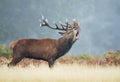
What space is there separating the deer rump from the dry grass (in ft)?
0.28

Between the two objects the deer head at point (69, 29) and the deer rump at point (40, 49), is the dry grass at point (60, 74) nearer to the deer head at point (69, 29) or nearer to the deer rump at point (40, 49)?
the deer rump at point (40, 49)

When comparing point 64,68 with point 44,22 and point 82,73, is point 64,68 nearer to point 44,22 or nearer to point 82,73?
point 82,73

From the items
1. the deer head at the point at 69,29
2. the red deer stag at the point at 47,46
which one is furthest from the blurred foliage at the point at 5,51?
the deer head at the point at 69,29

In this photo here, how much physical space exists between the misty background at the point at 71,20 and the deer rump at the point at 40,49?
56mm

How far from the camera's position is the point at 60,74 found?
4957mm

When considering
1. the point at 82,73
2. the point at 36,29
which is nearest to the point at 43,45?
the point at 36,29

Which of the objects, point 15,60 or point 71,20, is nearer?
point 15,60

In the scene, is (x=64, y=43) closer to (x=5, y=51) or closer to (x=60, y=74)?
(x=60, y=74)

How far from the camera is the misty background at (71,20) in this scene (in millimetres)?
5012

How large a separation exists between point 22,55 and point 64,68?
0.44 metres

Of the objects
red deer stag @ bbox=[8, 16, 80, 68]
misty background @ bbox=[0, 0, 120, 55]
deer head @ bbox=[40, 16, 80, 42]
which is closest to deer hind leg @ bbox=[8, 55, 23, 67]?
red deer stag @ bbox=[8, 16, 80, 68]

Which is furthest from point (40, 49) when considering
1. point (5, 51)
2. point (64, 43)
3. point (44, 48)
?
point (5, 51)

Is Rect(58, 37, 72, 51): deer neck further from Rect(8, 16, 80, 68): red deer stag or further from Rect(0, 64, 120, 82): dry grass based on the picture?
Rect(0, 64, 120, 82): dry grass

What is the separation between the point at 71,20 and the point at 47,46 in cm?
36
